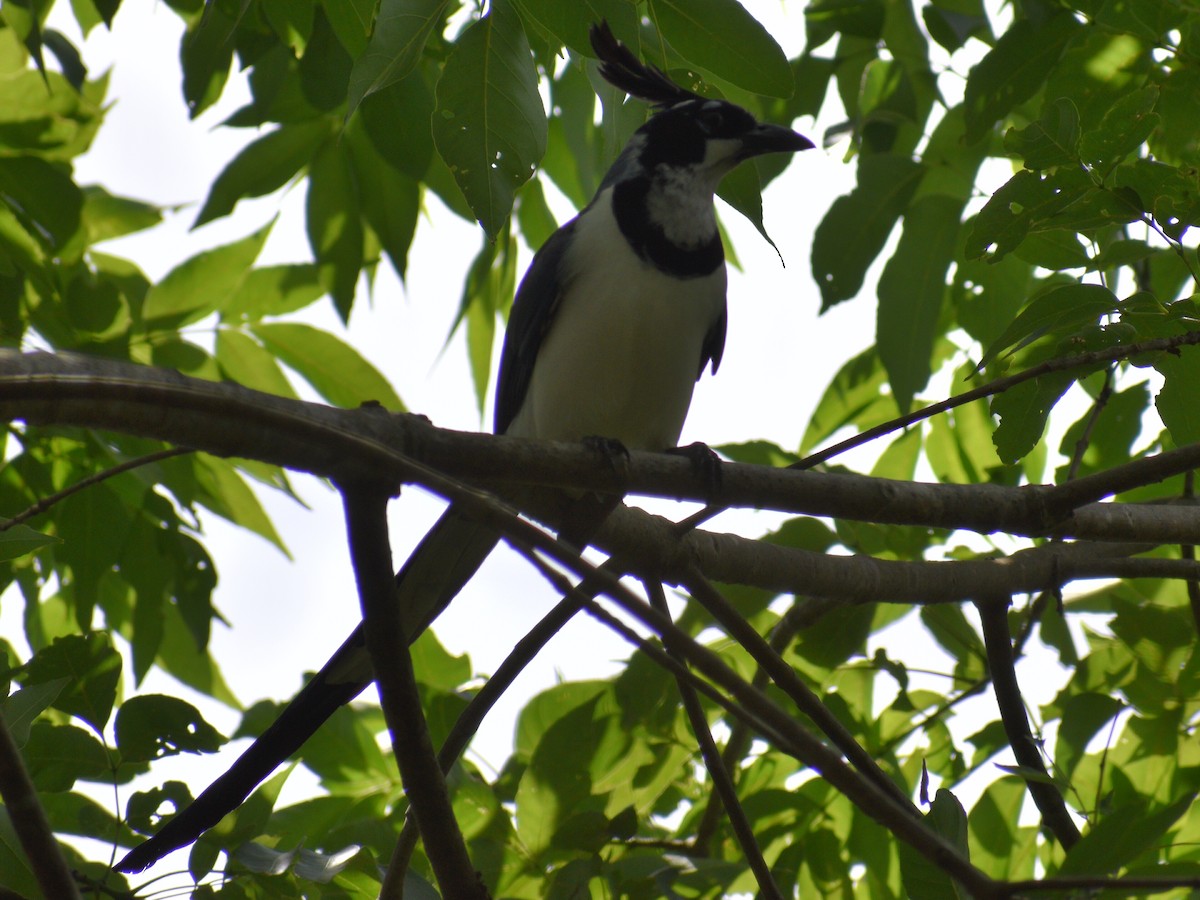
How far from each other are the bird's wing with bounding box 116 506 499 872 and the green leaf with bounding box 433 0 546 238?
0.58 metres

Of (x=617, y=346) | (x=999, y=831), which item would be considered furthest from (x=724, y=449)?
(x=999, y=831)

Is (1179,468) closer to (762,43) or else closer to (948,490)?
(948,490)

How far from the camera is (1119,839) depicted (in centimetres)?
172

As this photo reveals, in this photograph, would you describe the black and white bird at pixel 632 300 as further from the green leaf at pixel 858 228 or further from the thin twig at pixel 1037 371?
the thin twig at pixel 1037 371

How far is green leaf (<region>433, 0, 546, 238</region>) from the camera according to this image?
211 cm

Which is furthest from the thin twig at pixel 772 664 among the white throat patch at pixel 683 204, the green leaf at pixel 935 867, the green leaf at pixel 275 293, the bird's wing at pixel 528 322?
the green leaf at pixel 275 293

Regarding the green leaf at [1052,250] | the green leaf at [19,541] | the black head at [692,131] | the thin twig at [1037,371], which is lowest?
the green leaf at [19,541]

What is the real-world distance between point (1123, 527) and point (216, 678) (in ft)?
8.68

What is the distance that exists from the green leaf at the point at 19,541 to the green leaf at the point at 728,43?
1.40 m

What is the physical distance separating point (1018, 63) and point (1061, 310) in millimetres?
884

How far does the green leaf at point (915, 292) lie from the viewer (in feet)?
10.4

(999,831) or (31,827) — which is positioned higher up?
(999,831)

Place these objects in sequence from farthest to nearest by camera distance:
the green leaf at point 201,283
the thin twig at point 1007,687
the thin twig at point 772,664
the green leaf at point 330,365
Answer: the green leaf at point 330,365 → the green leaf at point 201,283 → the thin twig at point 1007,687 → the thin twig at point 772,664

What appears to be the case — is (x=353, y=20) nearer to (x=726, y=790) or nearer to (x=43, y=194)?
(x=43, y=194)
